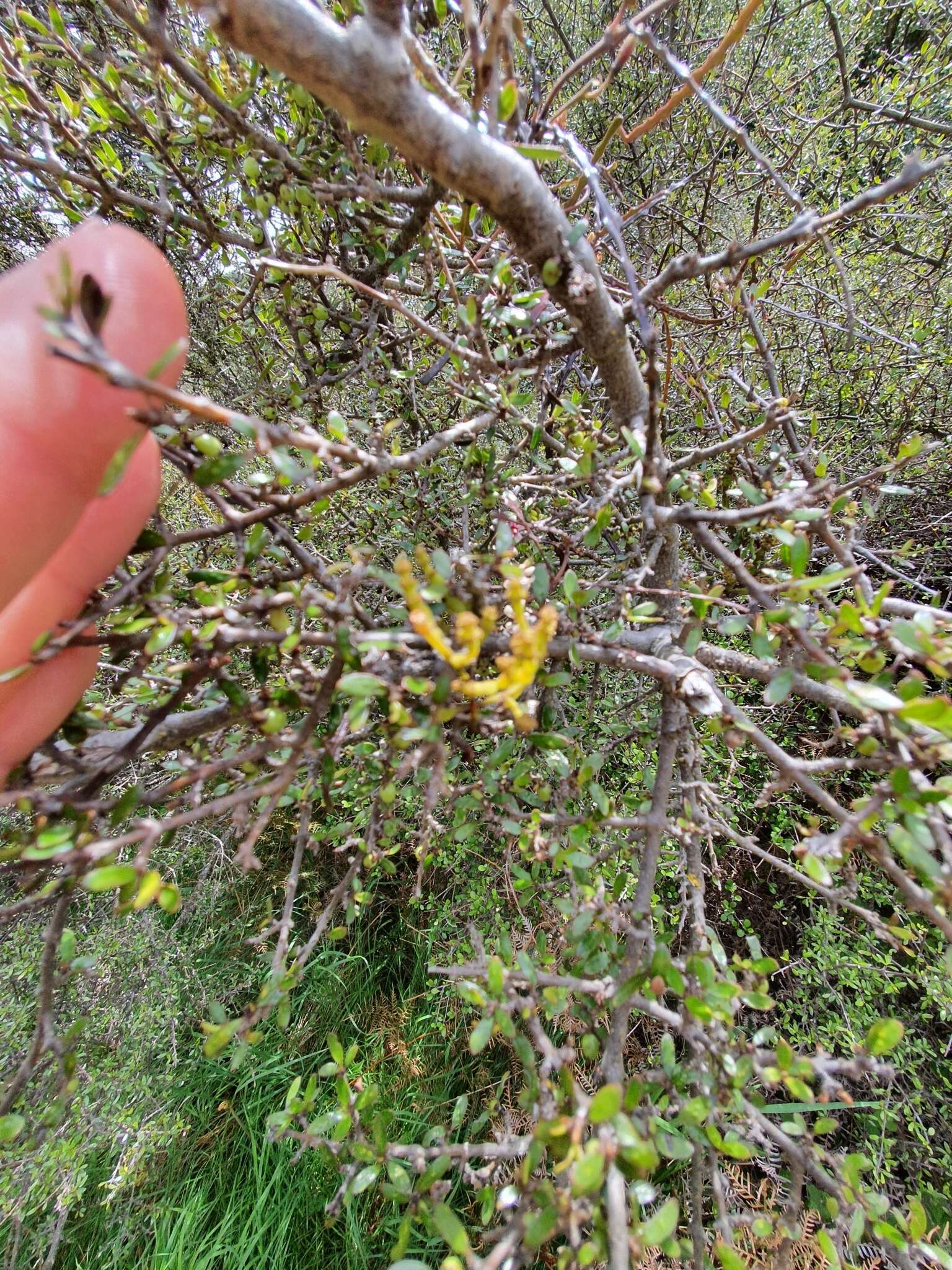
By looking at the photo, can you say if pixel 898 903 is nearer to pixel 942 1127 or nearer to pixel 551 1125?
pixel 942 1127

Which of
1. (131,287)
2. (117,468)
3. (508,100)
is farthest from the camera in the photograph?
(131,287)

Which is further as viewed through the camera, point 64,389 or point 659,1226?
point 64,389

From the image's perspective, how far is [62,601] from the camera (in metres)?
0.74


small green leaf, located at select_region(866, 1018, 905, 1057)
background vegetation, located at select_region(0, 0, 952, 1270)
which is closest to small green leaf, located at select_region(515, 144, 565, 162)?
background vegetation, located at select_region(0, 0, 952, 1270)

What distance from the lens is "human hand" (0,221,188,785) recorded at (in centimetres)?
72

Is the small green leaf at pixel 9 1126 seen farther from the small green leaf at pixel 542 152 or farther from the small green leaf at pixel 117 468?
the small green leaf at pixel 542 152

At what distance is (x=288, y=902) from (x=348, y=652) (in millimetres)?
457

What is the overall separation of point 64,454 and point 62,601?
21cm

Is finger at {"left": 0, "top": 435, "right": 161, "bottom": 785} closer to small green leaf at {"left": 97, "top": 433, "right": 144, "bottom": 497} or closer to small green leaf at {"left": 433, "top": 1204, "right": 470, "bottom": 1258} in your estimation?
small green leaf at {"left": 97, "top": 433, "right": 144, "bottom": 497}

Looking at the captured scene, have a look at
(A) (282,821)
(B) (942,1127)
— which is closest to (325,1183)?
(A) (282,821)

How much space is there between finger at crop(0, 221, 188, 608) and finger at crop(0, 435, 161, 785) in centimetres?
7

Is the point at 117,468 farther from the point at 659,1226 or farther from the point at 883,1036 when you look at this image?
the point at 883,1036

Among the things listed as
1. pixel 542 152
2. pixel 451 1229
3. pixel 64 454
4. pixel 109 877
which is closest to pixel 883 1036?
pixel 451 1229

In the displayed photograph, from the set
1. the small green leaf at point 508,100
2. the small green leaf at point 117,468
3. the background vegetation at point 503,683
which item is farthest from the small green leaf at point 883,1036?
the small green leaf at point 508,100
